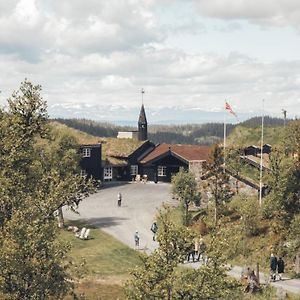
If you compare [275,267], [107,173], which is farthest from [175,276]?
[107,173]

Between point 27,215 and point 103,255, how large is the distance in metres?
22.3

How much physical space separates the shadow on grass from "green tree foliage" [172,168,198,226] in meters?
7.44

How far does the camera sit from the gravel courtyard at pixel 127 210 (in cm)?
4975

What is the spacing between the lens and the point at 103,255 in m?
42.7

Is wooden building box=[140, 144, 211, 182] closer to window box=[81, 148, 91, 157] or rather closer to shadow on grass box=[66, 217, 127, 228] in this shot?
window box=[81, 148, 91, 157]

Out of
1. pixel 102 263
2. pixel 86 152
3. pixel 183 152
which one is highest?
pixel 183 152

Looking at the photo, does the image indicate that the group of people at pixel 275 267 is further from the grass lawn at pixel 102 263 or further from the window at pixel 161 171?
the window at pixel 161 171

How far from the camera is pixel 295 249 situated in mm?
40250

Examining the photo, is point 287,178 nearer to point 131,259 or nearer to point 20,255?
point 131,259

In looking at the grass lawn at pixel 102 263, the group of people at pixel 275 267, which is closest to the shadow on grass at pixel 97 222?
the grass lawn at pixel 102 263

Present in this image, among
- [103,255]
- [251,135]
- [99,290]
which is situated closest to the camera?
A: [99,290]

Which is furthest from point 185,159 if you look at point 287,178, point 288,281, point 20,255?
point 20,255

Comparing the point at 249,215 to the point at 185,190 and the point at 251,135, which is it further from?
the point at 251,135

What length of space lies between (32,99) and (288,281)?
75.4 feet
